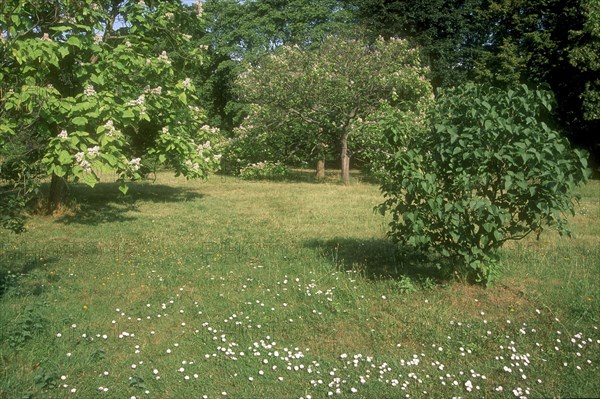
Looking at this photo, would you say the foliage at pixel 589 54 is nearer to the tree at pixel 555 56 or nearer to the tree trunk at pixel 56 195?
the tree at pixel 555 56

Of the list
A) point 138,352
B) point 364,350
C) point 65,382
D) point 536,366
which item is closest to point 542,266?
point 536,366

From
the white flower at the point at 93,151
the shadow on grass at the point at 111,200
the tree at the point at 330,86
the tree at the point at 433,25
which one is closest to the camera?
the white flower at the point at 93,151

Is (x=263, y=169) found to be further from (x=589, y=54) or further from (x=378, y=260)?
(x=589, y=54)

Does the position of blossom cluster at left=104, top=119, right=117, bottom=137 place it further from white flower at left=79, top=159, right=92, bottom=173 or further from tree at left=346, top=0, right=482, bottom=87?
tree at left=346, top=0, right=482, bottom=87

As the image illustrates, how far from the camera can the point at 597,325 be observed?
4.54 meters

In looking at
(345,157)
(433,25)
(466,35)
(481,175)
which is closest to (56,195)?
(481,175)

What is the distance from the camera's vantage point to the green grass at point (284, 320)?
3.62 meters

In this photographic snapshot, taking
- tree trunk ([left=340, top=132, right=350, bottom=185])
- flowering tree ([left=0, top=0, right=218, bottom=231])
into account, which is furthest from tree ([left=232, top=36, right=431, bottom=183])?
flowering tree ([left=0, top=0, right=218, bottom=231])

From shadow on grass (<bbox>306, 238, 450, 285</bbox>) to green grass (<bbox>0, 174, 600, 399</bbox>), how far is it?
0.04 meters

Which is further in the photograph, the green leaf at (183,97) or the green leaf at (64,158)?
the green leaf at (183,97)

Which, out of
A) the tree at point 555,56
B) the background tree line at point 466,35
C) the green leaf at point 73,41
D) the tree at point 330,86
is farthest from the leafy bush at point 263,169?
the green leaf at point 73,41

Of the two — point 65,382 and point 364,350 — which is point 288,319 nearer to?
point 364,350

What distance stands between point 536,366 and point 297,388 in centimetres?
168

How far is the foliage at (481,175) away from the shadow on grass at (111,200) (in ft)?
20.1
